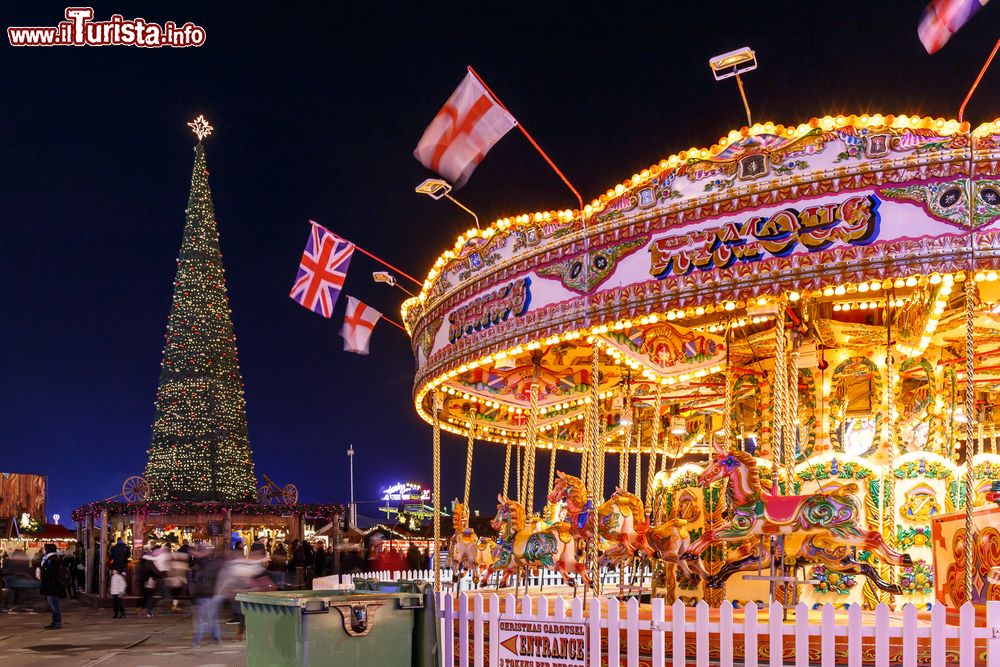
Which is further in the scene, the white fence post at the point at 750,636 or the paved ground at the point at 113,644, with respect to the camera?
the paved ground at the point at 113,644

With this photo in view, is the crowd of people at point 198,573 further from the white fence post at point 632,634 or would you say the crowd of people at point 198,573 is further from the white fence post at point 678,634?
the white fence post at point 678,634

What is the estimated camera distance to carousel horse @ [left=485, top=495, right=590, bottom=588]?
10.7 meters

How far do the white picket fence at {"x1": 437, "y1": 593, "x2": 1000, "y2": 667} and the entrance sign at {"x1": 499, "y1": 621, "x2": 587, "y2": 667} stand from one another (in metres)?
0.05

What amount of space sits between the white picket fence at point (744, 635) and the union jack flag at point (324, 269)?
6.18 metres

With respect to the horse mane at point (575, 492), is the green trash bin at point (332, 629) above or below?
below

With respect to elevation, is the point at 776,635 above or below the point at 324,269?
below

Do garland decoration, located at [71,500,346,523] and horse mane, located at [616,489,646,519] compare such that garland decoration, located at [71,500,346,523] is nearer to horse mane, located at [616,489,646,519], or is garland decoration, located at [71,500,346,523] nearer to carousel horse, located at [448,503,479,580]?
carousel horse, located at [448,503,479,580]

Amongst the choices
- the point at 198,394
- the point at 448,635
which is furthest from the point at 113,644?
the point at 198,394

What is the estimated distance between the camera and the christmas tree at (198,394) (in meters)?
28.5

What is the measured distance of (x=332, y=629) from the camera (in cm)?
681

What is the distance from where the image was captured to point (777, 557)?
9641 millimetres

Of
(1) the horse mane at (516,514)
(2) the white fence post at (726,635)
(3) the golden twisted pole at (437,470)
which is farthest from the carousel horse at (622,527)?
(2) the white fence post at (726,635)

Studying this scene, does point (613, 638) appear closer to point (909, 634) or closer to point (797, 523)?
point (909, 634)

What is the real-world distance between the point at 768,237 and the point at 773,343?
387 centimetres
